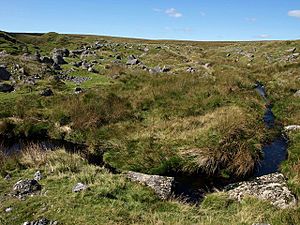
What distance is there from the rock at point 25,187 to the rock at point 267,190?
8.95 meters

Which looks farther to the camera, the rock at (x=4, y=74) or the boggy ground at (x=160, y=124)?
the rock at (x=4, y=74)

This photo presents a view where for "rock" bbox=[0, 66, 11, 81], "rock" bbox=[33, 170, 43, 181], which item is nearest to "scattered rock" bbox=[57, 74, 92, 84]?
"rock" bbox=[0, 66, 11, 81]

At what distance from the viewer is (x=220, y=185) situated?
18891 mm

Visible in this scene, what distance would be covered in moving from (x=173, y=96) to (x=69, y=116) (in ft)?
36.5

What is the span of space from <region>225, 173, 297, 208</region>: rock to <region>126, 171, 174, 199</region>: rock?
2.91 m

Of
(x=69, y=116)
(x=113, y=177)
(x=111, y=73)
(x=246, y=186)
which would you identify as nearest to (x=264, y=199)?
(x=246, y=186)

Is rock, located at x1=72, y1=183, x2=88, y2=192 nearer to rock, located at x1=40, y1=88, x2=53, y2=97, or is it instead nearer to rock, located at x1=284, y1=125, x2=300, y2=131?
rock, located at x1=284, y1=125, x2=300, y2=131

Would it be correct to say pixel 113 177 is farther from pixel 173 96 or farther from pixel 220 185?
pixel 173 96

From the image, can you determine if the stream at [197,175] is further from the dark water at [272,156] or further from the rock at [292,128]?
the rock at [292,128]

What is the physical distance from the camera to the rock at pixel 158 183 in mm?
16688

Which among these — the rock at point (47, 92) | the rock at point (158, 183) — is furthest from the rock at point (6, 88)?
the rock at point (158, 183)

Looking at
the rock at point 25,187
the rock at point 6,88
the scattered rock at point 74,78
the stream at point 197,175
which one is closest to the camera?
the rock at point 25,187

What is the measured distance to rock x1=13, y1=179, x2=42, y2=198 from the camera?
15398 mm

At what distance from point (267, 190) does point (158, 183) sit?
17.0 feet
